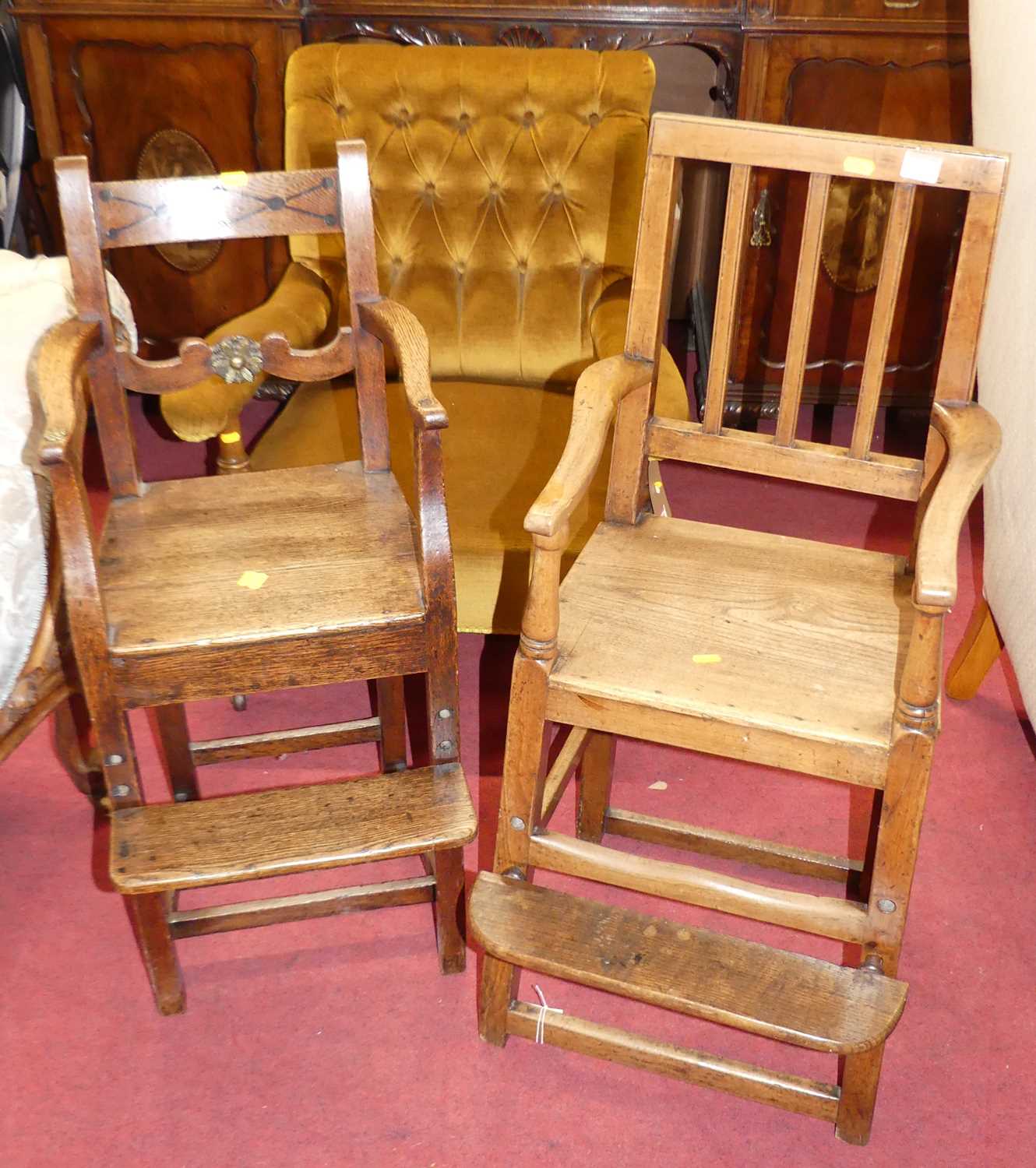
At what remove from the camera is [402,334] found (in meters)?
1.49

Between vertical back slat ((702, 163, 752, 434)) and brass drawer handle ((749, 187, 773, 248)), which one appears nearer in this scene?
vertical back slat ((702, 163, 752, 434))

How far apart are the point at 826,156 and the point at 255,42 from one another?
1.71 metres

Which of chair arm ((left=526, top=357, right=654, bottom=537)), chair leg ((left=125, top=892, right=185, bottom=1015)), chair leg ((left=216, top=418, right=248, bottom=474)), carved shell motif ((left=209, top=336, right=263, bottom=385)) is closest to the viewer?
chair arm ((left=526, top=357, right=654, bottom=537))

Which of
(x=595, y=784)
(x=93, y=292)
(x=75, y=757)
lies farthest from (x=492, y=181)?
(x=75, y=757)

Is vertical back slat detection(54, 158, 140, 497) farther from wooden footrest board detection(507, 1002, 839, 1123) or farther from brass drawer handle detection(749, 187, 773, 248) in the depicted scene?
brass drawer handle detection(749, 187, 773, 248)

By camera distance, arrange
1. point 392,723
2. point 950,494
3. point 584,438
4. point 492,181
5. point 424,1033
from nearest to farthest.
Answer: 1. point 950,494
2. point 584,438
3. point 424,1033
4. point 392,723
5. point 492,181

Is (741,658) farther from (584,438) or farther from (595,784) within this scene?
(595,784)

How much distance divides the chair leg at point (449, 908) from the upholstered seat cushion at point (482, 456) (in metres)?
0.41

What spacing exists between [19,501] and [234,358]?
34 cm

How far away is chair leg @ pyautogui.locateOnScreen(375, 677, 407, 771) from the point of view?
70.1 inches

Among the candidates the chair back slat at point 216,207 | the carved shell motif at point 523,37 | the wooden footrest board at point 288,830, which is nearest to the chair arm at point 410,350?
the chair back slat at point 216,207

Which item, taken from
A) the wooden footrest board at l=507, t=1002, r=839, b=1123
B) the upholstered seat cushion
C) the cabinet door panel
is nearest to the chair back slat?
the upholstered seat cushion

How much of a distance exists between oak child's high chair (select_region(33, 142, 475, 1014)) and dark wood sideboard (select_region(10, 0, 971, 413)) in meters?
1.24

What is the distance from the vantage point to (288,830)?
57.8 inches
